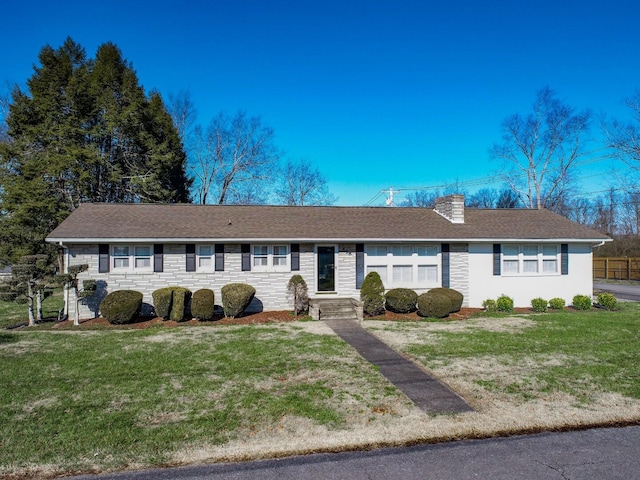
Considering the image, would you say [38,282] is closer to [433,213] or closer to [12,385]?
[12,385]

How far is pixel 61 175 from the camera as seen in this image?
24297mm

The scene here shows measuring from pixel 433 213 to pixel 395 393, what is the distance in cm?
1229

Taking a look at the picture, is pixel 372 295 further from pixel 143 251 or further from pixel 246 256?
pixel 143 251

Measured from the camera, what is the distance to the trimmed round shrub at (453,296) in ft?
46.0

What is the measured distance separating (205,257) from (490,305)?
32.5 feet

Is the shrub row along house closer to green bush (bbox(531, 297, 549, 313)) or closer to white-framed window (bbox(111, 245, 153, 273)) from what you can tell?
white-framed window (bbox(111, 245, 153, 273))

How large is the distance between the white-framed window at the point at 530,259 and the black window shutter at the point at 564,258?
163 mm

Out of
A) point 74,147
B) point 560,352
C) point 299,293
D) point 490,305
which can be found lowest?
point 560,352

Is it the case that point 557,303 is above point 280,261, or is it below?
below

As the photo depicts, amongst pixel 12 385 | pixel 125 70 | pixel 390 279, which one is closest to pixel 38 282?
pixel 12 385

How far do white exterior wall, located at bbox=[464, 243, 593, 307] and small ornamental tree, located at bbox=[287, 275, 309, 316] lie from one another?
17.9ft

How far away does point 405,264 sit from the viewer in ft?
49.3

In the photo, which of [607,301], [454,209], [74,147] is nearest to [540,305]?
[607,301]

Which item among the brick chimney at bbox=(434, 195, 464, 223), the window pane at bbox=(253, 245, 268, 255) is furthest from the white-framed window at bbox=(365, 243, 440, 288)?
the window pane at bbox=(253, 245, 268, 255)
